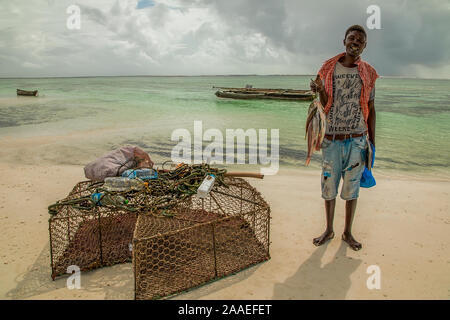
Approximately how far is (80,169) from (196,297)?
4.89 m

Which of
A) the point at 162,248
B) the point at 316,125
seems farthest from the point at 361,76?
the point at 162,248

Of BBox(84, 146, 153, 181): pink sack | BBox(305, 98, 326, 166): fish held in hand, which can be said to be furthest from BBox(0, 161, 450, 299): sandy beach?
BBox(305, 98, 326, 166): fish held in hand

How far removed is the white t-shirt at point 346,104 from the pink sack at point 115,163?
2121 mm

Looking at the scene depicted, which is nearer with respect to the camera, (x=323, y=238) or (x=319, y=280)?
(x=319, y=280)

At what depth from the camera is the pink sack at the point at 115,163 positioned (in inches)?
139

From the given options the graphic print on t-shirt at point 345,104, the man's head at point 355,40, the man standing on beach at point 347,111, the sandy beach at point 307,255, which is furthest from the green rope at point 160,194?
the man's head at point 355,40

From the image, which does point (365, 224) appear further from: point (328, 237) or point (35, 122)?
point (35, 122)

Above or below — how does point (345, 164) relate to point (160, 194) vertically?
above

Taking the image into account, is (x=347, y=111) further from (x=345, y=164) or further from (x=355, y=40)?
(x=355, y=40)

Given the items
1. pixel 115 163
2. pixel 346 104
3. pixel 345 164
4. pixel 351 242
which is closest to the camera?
pixel 346 104

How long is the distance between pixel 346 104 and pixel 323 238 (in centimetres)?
146

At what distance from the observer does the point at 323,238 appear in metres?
3.54

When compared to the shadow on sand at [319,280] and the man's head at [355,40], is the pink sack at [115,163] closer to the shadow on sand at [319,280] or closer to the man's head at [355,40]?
the shadow on sand at [319,280]
